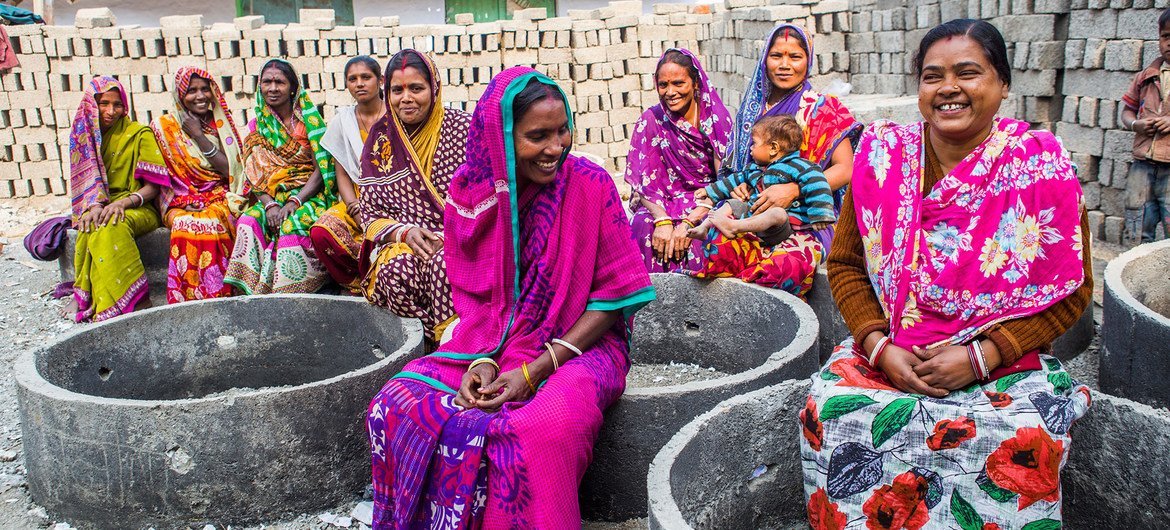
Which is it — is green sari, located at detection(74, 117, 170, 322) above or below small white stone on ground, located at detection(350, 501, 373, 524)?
above

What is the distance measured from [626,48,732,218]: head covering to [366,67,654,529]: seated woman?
200cm

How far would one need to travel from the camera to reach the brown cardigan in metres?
2.66

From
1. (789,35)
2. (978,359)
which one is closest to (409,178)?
(789,35)

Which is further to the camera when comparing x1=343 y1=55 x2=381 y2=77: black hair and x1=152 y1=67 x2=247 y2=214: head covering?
x1=152 y1=67 x2=247 y2=214: head covering

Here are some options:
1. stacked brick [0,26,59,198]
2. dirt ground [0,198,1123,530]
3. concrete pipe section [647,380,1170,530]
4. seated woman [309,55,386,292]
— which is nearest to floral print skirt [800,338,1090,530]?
concrete pipe section [647,380,1170,530]

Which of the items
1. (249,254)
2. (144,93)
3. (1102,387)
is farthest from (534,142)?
(144,93)

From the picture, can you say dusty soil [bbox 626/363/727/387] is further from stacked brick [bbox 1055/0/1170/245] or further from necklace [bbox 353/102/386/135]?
stacked brick [bbox 1055/0/1170/245]

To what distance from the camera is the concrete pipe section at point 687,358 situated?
3.36m

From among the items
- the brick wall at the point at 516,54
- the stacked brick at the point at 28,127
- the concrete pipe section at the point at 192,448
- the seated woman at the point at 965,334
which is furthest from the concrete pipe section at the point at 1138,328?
the stacked brick at the point at 28,127

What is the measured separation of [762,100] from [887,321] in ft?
8.37

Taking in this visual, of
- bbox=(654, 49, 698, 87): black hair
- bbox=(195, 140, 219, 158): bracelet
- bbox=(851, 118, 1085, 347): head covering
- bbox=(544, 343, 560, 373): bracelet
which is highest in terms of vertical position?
bbox=(654, 49, 698, 87): black hair

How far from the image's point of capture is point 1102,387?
4.03 meters

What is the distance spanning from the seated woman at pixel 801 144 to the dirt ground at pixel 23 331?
153 cm

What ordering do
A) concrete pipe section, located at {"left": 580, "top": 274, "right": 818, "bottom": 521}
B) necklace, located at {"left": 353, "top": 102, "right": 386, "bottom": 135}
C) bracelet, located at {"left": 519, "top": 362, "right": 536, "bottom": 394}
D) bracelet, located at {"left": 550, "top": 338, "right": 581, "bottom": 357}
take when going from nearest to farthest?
bracelet, located at {"left": 519, "top": 362, "right": 536, "bottom": 394}, bracelet, located at {"left": 550, "top": 338, "right": 581, "bottom": 357}, concrete pipe section, located at {"left": 580, "top": 274, "right": 818, "bottom": 521}, necklace, located at {"left": 353, "top": 102, "right": 386, "bottom": 135}
